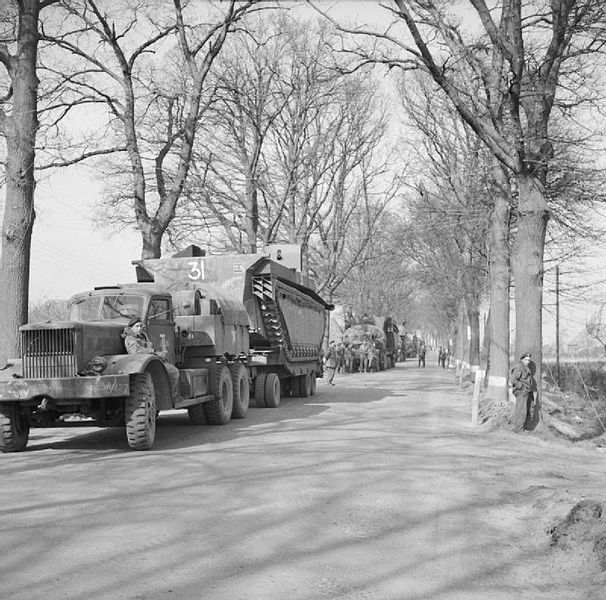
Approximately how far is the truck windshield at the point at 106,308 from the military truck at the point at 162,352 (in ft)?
0.06

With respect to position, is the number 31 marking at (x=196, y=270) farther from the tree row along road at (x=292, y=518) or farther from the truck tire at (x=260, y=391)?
the tree row along road at (x=292, y=518)

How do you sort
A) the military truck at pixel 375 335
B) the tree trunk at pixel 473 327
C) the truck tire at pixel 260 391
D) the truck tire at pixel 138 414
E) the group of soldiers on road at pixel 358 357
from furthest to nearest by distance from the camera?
1. the military truck at pixel 375 335
2. the group of soldiers on road at pixel 358 357
3. the tree trunk at pixel 473 327
4. the truck tire at pixel 260 391
5. the truck tire at pixel 138 414

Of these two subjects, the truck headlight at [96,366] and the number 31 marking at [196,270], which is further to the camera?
the number 31 marking at [196,270]

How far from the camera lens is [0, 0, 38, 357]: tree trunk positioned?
17062 mm

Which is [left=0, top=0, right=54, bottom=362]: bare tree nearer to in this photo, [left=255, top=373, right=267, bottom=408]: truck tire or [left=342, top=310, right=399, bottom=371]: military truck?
[left=255, top=373, right=267, bottom=408]: truck tire

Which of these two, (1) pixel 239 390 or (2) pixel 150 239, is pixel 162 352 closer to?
(1) pixel 239 390

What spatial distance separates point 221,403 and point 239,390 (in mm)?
1263

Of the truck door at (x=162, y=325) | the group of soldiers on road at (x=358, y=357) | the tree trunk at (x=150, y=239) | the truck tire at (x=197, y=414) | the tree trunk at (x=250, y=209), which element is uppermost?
the tree trunk at (x=250, y=209)

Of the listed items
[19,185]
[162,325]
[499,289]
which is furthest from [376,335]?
[162,325]

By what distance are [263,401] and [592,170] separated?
9160mm

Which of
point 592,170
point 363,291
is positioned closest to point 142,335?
point 592,170

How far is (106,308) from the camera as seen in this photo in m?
14.1

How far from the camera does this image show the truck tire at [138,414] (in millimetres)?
12180

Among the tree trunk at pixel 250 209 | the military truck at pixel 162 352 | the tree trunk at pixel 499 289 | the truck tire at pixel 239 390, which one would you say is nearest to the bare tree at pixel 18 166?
the military truck at pixel 162 352
